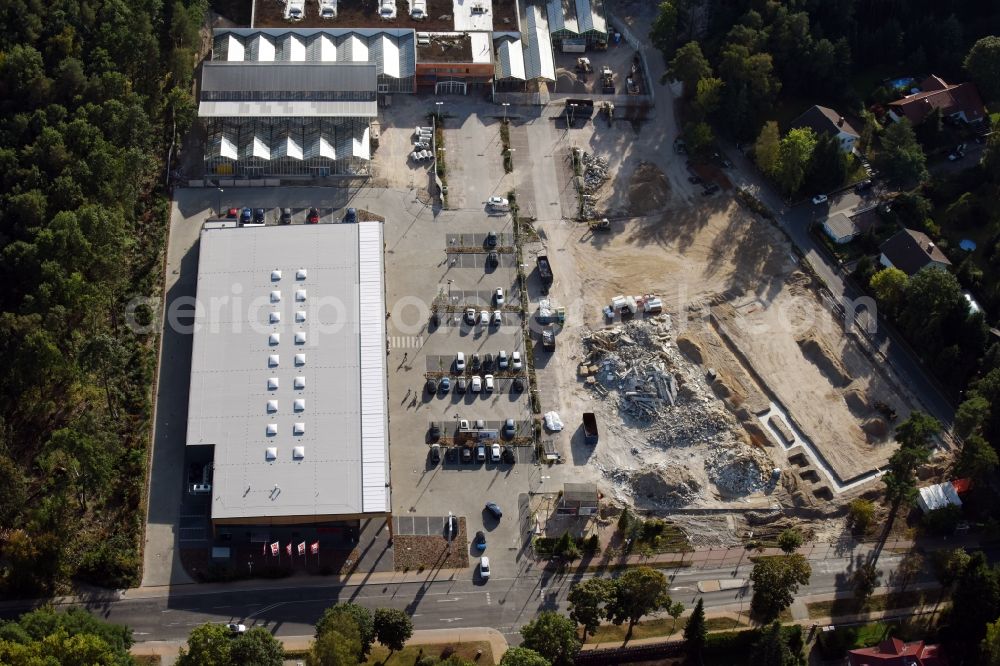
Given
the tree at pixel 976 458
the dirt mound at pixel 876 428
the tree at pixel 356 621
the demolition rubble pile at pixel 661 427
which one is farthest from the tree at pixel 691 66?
the tree at pixel 356 621

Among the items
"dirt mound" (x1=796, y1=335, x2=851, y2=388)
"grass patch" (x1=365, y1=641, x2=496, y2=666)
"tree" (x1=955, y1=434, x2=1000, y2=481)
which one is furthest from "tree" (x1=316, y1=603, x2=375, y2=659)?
"tree" (x1=955, y1=434, x2=1000, y2=481)

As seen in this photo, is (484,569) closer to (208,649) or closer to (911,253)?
(208,649)

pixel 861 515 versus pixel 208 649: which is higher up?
pixel 861 515

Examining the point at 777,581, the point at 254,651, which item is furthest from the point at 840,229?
the point at 254,651

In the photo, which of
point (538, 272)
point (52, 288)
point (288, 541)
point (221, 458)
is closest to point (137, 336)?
point (52, 288)

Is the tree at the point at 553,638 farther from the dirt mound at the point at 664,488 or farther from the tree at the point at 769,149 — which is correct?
the tree at the point at 769,149

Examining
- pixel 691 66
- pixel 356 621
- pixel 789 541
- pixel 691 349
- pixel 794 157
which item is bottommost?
pixel 356 621
